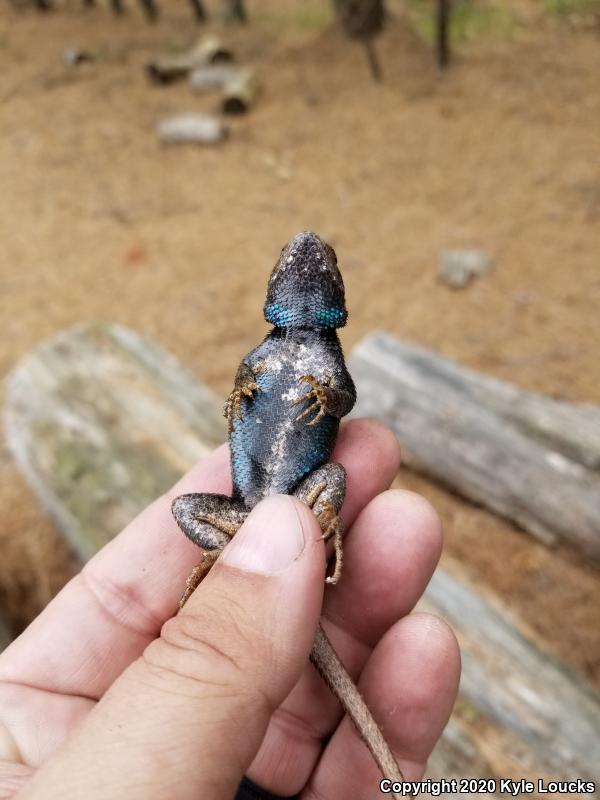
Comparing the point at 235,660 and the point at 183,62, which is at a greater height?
the point at 235,660

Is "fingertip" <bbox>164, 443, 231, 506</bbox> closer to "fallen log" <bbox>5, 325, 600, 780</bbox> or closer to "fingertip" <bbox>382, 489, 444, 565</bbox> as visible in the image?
"fingertip" <bbox>382, 489, 444, 565</bbox>

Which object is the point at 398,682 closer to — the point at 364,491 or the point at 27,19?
the point at 364,491

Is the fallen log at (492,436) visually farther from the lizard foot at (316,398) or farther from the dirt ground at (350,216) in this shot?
the lizard foot at (316,398)

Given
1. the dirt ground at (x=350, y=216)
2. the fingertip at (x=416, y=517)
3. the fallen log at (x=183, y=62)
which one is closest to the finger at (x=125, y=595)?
the fingertip at (x=416, y=517)

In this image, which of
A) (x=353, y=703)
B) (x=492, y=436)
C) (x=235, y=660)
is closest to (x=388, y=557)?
(x=353, y=703)

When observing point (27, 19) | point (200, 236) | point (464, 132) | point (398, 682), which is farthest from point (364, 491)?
point (27, 19)

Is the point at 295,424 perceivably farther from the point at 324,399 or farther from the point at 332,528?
the point at 332,528
